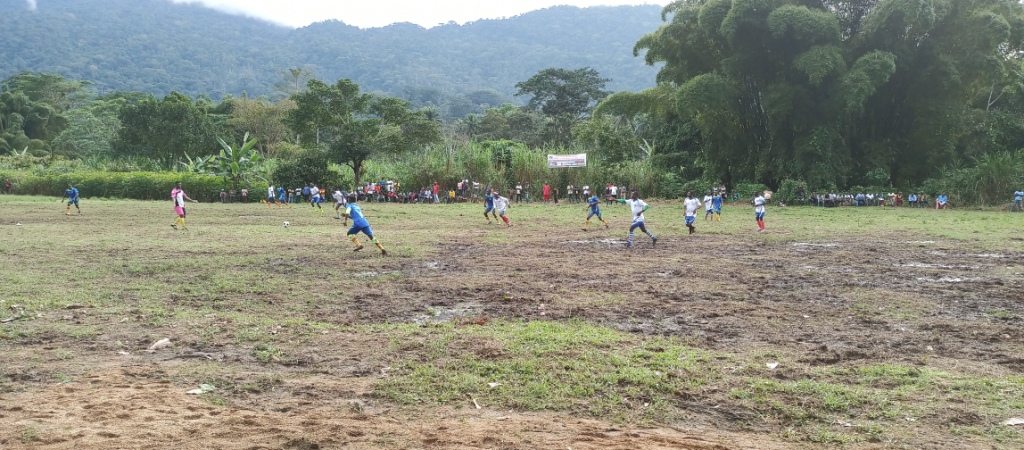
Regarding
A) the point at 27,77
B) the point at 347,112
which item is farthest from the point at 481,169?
the point at 27,77

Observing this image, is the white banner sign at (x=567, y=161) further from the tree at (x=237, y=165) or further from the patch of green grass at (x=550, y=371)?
the patch of green grass at (x=550, y=371)

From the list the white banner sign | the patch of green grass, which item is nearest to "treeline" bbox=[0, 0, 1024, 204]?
the white banner sign

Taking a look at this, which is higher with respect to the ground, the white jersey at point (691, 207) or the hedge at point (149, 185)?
the hedge at point (149, 185)

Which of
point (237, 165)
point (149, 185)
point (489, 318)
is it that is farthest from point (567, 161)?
point (489, 318)

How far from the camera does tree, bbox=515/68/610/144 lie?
69.2 metres

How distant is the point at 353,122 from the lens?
43.5 m

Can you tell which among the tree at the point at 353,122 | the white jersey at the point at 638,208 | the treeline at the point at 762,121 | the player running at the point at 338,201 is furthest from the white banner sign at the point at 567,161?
the white jersey at the point at 638,208

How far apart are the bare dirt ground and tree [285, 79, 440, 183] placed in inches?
1090

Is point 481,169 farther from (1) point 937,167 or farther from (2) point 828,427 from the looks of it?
(2) point 828,427

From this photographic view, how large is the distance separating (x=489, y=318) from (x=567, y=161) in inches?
1382

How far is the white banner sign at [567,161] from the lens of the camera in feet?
142

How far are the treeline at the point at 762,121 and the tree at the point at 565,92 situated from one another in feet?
58.0

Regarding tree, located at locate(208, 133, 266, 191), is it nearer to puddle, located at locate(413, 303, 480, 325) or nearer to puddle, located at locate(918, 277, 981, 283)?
puddle, located at locate(413, 303, 480, 325)

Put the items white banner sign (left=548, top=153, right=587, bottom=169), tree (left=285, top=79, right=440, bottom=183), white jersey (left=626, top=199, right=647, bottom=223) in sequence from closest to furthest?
1. white jersey (left=626, top=199, right=647, bottom=223)
2. tree (left=285, top=79, right=440, bottom=183)
3. white banner sign (left=548, top=153, right=587, bottom=169)
